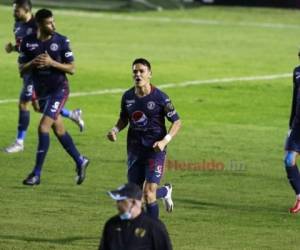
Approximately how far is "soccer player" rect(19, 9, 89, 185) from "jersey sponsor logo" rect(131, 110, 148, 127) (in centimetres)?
409

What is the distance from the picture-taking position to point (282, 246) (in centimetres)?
1738

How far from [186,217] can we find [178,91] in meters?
16.1

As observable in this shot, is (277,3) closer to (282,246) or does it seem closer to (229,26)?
(229,26)

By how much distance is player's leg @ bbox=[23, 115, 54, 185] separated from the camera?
2155cm

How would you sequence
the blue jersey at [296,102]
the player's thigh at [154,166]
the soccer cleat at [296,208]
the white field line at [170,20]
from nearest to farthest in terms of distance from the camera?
1. the player's thigh at [154,166]
2. the blue jersey at [296,102]
3. the soccer cleat at [296,208]
4. the white field line at [170,20]

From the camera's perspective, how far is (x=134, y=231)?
39.9 feet

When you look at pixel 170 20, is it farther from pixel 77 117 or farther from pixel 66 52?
pixel 66 52

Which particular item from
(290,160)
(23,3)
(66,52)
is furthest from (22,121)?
(290,160)

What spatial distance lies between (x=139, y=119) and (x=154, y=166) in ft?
2.12

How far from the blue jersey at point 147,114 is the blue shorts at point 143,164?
113mm

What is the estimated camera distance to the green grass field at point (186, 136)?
18.5 m

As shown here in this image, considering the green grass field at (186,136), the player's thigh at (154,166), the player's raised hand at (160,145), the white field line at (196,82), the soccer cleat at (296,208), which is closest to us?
the player's raised hand at (160,145)

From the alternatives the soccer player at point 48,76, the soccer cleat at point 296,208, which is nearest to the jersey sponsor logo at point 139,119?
the soccer cleat at point 296,208

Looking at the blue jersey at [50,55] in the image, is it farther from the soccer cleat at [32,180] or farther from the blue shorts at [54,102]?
the soccer cleat at [32,180]
